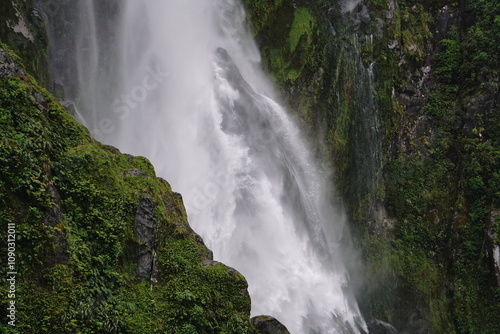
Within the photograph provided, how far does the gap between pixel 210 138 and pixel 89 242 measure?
25.2 feet

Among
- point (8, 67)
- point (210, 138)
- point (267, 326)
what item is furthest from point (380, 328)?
point (8, 67)

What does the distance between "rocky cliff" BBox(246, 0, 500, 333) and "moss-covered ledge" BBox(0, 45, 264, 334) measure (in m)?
11.5

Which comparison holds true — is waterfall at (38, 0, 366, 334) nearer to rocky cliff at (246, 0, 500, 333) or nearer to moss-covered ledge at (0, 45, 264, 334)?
rocky cliff at (246, 0, 500, 333)

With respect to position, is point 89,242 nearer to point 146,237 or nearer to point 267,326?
point 146,237

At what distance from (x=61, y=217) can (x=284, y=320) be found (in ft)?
25.4

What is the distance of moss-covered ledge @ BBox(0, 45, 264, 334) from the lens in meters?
6.32

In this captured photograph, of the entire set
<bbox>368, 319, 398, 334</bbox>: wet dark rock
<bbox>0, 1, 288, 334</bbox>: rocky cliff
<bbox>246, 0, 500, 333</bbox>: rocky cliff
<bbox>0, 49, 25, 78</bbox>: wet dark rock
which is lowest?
<bbox>0, 1, 288, 334</bbox>: rocky cliff

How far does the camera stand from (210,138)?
1452cm

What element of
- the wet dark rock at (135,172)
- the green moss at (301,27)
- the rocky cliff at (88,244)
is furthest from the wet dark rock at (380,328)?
the green moss at (301,27)

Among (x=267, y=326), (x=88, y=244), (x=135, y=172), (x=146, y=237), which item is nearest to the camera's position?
(x=88, y=244)

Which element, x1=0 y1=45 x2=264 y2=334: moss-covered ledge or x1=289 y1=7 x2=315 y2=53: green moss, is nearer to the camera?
x1=0 y1=45 x2=264 y2=334: moss-covered ledge

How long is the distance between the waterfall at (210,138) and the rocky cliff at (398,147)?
9.03 ft

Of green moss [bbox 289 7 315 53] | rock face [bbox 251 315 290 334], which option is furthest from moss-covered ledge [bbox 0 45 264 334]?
green moss [bbox 289 7 315 53]

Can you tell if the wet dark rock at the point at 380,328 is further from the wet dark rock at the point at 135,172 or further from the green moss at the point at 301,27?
the green moss at the point at 301,27
